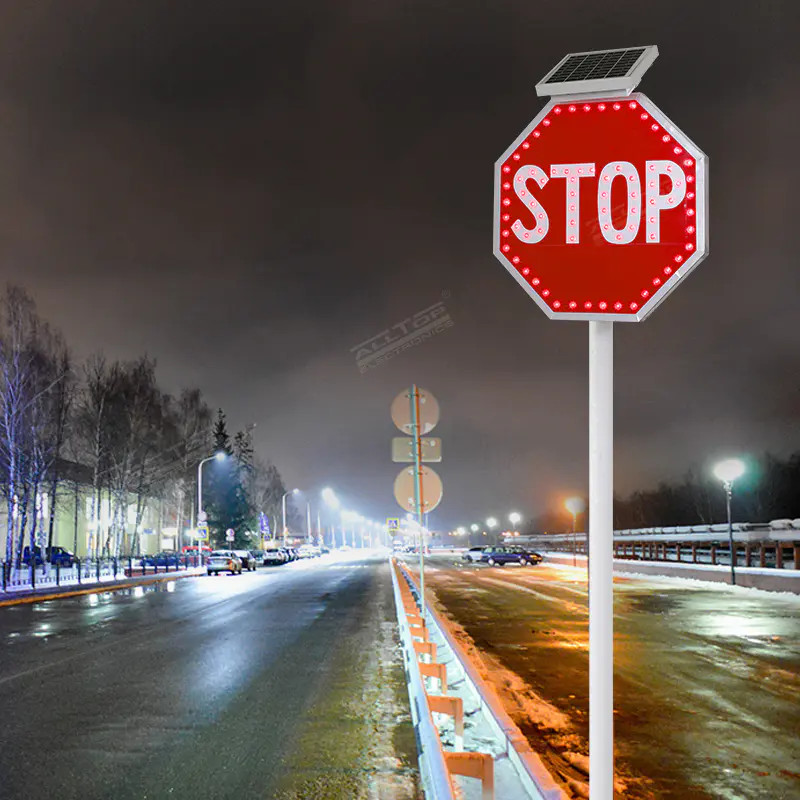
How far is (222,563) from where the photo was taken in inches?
2137

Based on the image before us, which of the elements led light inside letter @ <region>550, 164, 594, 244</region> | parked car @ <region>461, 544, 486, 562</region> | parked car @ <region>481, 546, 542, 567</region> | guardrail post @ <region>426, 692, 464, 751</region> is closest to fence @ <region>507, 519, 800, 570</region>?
parked car @ <region>481, 546, 542, 567</region>

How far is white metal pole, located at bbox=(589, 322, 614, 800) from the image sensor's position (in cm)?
273

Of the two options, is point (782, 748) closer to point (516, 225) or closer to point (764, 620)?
point (516, 225)

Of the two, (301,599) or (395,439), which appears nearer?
(395,439)

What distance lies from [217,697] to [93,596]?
2380 centimetres

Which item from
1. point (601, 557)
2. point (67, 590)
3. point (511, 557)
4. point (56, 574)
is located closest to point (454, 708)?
point (601, 557)

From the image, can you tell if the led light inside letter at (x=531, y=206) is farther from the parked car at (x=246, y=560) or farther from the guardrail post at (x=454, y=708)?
the parked car at (x=246, y=560)

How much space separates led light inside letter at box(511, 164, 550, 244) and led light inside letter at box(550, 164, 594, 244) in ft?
0.20

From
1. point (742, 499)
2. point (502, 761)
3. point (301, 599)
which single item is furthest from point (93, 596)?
point (742, 499)

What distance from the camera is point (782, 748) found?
7781 millimetres

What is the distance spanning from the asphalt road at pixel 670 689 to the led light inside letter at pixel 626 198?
Result: 4948 millimetres

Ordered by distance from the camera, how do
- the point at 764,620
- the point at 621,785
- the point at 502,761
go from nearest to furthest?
the point at 621,785, the point at 502,761, the point at 764,620

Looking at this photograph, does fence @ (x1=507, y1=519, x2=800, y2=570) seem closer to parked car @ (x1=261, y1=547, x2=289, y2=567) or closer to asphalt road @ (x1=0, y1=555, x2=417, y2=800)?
asphalt road @ (x1=0, y1=555, x2=417, y2=800)

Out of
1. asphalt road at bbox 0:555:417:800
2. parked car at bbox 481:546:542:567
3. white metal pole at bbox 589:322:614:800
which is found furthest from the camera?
parked car at bbox 481:546:542:567
